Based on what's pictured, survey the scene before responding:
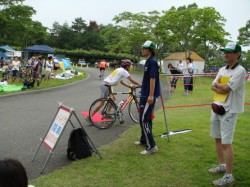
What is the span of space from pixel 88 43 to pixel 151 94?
273ft

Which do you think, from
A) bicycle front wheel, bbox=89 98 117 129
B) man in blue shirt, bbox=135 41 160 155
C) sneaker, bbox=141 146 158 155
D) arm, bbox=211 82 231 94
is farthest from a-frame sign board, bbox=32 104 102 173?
bicycle front wheel, bbox=89 98 117 129


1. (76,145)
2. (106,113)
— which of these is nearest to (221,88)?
(76,145)

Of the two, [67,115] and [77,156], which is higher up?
[67,115]

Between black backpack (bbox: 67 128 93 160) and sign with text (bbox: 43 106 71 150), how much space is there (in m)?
0.32

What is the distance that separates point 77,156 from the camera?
17.1ft

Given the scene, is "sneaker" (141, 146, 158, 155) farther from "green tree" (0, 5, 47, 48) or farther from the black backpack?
"green tree" (0, 5, 47, 48)

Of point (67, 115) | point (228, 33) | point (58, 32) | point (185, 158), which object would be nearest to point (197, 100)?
point (185, 158)

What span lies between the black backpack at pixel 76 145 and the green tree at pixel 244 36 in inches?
1686

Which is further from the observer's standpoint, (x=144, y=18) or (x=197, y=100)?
(x=144, y=18)

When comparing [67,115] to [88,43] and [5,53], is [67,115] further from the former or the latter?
[88,43]

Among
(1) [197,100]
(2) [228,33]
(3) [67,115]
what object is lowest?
(1) [197,100]

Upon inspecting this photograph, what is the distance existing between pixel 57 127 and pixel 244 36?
Result: 44259 millimetres

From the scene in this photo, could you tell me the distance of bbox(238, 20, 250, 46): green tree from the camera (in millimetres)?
43400

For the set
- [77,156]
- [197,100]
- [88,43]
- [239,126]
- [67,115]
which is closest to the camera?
[67,115]
